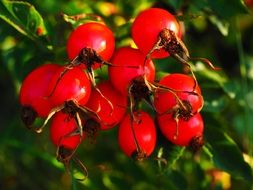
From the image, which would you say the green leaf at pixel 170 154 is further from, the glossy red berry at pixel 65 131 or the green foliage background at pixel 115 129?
the glossy red berry at pixel 65 131

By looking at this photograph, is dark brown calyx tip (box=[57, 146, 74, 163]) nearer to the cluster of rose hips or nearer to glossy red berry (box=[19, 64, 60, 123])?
the cluster of rose hips

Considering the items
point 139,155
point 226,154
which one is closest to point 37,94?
point 139,155

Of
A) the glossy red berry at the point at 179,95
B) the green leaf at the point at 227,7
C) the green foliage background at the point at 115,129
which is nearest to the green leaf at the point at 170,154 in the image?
the green foliage background at the point at 115,129

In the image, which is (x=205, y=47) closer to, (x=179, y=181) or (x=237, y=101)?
(x=237, y=101)

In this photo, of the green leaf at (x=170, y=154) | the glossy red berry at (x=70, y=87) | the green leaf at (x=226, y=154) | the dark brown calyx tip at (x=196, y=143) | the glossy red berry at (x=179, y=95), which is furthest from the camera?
the green leaf at (x=226, y=154)

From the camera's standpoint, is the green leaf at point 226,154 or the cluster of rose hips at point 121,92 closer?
the cluster of rose hips at point 121,92

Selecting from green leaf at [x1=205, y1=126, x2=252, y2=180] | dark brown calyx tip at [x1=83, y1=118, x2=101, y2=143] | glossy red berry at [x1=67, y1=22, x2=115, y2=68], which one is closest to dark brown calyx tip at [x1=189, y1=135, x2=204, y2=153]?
green leaf at [x1=205, y1=126, x2=252, y2=180]

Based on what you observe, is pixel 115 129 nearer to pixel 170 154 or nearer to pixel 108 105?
pixel 170 154
